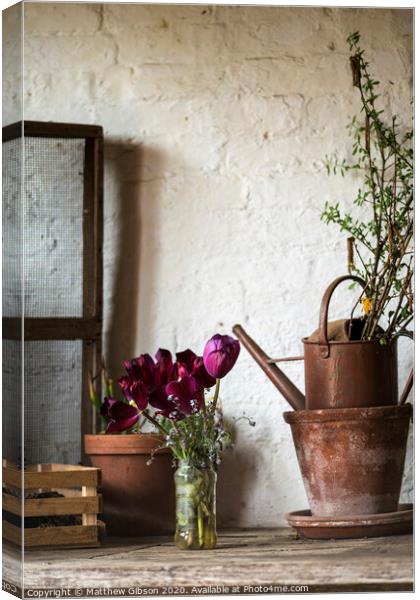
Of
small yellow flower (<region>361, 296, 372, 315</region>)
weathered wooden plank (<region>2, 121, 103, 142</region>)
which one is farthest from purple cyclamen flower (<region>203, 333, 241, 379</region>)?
weathered wooden plank (<region>2, 121, 103, 142</region>)

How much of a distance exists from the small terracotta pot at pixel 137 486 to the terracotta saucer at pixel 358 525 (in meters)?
0.28

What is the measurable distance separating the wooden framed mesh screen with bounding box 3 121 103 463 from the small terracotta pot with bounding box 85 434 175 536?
147mm

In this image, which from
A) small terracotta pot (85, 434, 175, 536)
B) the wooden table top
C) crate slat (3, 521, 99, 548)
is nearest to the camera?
the wooden table top

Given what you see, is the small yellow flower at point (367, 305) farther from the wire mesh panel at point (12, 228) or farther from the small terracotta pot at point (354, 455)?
the wire mesh panel at point (12, 228)

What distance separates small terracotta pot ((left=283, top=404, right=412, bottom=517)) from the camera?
1933 mm

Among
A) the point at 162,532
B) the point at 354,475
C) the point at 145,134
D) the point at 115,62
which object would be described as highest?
the point at 115,62

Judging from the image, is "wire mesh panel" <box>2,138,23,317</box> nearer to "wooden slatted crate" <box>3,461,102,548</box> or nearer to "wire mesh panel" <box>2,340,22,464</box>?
"wire mesh panel" <box>2,340,22,464</box>

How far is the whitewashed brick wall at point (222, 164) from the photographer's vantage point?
2211 millimetres

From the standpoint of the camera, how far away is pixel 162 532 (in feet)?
6.76

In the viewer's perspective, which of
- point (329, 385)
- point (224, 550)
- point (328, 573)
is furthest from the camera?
point (329, 385)

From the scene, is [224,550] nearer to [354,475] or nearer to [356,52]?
[354,475]

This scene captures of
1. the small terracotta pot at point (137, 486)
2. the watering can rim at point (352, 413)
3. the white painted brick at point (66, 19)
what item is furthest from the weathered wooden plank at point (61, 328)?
the white painted brick at point (66, 19)

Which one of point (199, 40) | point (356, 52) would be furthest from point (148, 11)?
point (356, 52)

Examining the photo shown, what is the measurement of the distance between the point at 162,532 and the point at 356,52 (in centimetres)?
107
